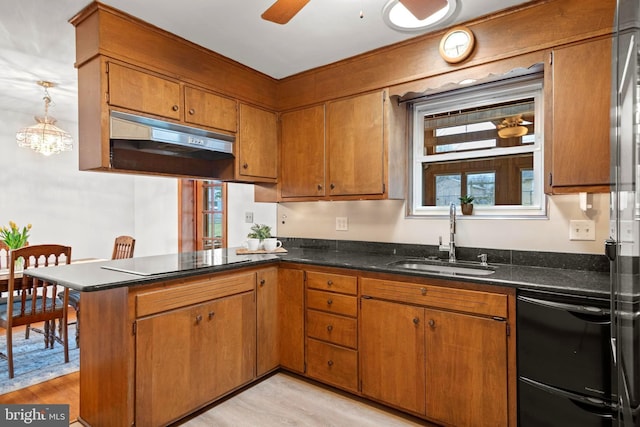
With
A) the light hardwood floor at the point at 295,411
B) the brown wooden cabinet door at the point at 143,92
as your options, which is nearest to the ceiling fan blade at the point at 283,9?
the brown wooden cabinet door at the point at 143,92

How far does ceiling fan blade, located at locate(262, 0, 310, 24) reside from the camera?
151 centimetres

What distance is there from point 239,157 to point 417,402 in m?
2.13

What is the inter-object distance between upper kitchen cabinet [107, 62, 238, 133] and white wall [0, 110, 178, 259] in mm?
2603

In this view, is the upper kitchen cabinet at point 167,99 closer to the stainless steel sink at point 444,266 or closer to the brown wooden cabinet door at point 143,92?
the brown wooden cabinet door at point 143,92

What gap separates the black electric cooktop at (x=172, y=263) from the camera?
2.02m

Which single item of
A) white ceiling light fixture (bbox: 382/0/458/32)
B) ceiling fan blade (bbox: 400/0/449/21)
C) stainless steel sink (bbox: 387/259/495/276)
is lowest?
stainless steel sink (bbox: 387/259/495/276)

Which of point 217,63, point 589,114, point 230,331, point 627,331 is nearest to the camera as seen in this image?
point 627,331

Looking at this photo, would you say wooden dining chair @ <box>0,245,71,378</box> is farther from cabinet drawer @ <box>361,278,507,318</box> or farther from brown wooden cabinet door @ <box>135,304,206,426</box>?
cabinet drawer @ <box>361,278,507,318</box>

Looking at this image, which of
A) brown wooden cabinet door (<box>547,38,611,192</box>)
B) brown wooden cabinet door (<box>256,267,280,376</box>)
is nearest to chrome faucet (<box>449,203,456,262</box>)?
brown wooden cabinet door (<box>547,38,611,192</box>)

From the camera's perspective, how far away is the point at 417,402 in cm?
203

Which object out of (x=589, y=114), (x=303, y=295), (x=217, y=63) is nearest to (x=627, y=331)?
(x=589, y=114)

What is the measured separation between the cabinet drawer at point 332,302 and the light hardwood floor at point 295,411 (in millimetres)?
570

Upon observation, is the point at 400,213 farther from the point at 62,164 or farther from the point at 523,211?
the point at 62,164

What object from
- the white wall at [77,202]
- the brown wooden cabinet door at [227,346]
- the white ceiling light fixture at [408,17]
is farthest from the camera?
the white wall at [77,202]
